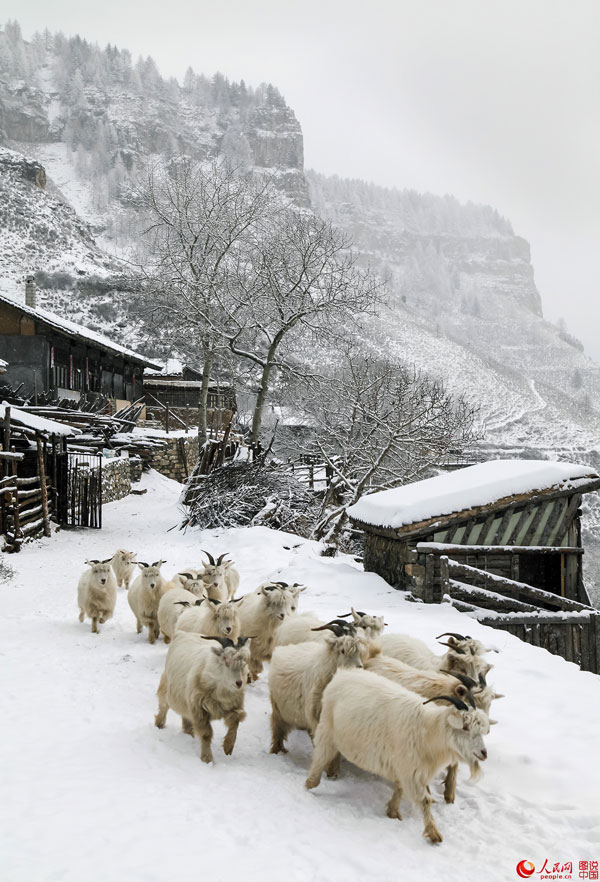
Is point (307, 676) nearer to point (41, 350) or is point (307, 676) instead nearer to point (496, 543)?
point (496, 543)

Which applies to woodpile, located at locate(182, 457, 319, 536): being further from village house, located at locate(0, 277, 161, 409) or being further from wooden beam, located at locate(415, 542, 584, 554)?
village house, located at locate(0, 277, 161, 409)

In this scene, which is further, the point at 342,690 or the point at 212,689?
the point at 212,689

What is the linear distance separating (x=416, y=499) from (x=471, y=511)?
2.93 ft

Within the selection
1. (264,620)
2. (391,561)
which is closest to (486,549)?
(391,561)

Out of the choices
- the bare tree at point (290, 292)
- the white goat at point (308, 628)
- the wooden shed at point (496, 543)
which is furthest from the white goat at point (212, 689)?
the bare tree at point (290, 292)

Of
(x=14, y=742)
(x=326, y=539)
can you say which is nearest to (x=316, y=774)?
(x=14, y=742)

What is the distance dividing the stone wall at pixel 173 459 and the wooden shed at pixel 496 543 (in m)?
20.5

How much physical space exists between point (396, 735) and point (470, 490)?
654 cm

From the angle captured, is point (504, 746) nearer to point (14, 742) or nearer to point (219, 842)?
point (219, 842)

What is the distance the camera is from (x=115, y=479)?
79.7 feet

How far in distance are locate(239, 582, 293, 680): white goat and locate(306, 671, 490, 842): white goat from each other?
1.94 meters

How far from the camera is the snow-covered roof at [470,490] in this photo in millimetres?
9789

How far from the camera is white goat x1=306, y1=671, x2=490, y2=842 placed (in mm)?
3621

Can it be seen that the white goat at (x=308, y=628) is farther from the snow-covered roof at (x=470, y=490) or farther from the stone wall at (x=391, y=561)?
the snow-covered roof at (x=470, y=490)
